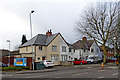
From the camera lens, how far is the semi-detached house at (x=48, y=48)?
44603mm

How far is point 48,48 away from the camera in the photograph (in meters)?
46.3

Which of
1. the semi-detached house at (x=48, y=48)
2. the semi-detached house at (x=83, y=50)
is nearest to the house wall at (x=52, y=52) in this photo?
the semi-detached house at (x=48, y=48)

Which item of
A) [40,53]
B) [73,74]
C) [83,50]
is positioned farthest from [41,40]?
[73,74]

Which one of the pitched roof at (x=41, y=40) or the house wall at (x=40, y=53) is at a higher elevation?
the pitched roof at (x=41, y=40)

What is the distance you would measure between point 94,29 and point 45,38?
1360cm

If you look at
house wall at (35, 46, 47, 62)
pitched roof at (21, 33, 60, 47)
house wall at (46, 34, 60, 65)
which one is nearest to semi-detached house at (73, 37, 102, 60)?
house wall at (46, 34, 60, 65)

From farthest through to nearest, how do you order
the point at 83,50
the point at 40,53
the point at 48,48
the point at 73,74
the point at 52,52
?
the point at 83,50, the point at 52,52, the point at 48,48, the point at 40,53, the point at 73,74

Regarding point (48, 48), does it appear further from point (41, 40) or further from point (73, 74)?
point (73, 74)

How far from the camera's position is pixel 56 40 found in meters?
48.1

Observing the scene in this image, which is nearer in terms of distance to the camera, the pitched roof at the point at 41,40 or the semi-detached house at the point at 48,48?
the semi-detached house at the point at 48,48

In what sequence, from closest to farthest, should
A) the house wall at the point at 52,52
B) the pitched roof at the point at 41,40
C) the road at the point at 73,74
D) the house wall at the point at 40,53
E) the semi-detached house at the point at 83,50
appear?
the road at the point at 73,74, the house wall at the point at 40,53, the pitched roof at the point at 41,40, the house wall at the point at 52,52, the semi-detached house at the point at 83,50

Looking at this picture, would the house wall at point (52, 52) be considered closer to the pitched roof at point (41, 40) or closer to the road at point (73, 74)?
the pitched roof at point (41, 40)

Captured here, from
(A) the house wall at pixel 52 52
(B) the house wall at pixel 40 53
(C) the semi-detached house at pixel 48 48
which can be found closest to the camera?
(B) the house wall at pixel 40 53

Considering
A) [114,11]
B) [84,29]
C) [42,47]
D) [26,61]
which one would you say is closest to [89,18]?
[84,29]
